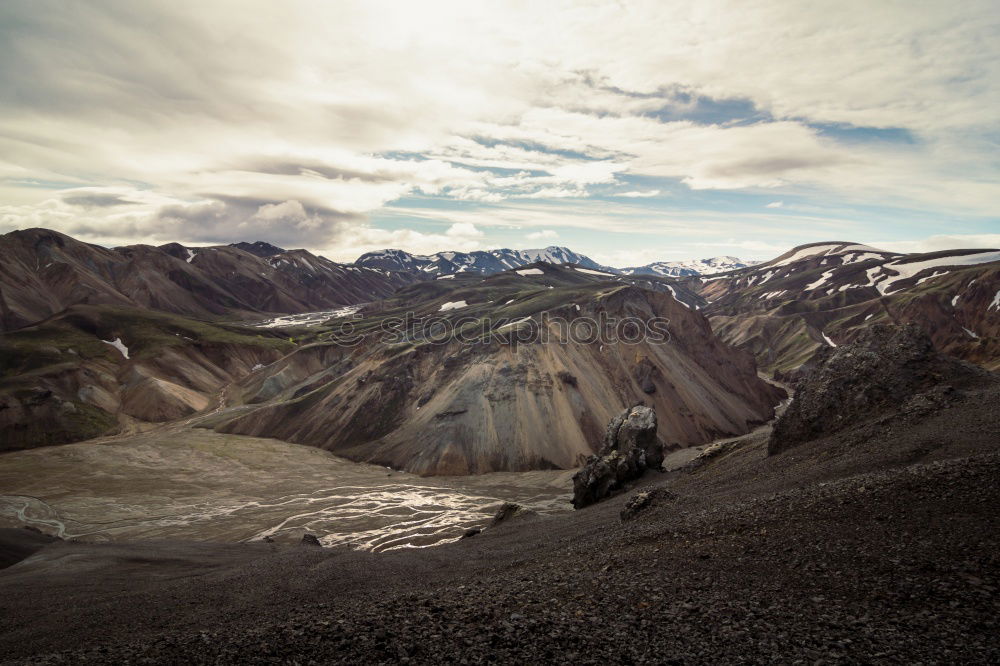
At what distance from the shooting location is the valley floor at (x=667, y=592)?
42.5ft

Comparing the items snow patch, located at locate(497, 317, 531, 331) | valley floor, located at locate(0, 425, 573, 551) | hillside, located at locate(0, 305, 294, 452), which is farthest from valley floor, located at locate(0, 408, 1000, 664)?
hillside, located at locate(0, 305, 294, 452)

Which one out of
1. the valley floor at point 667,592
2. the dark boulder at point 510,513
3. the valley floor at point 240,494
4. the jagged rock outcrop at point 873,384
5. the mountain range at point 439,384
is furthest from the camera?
the mountain range at point 439,384

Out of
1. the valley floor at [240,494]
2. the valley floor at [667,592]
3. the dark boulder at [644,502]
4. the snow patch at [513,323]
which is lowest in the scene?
the valley floor at [240,494]

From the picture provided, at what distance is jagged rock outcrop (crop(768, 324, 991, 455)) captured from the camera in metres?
32.9

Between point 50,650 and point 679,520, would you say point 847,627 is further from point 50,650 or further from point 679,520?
point 50,650

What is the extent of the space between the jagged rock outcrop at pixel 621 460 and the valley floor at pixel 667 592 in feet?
57.3

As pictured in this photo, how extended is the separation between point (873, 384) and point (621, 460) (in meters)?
22.1

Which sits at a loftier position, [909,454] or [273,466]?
[909,454]

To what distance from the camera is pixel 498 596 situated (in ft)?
59.0

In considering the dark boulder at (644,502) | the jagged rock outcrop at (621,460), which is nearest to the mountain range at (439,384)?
the jagged rock outcrop at (621,460)

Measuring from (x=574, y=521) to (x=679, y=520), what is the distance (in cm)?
1345

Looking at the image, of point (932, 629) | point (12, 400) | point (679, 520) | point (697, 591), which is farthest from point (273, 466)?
point (932, 629)

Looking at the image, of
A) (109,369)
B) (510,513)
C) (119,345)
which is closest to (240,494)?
(510,513)

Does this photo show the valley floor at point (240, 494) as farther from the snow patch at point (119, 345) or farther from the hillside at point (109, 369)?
the snow patch at point (119, 345)
